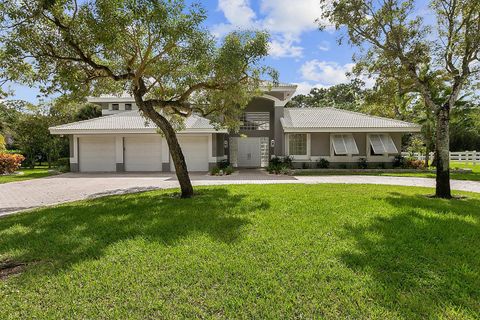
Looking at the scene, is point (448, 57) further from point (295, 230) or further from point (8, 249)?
point (8, 249)

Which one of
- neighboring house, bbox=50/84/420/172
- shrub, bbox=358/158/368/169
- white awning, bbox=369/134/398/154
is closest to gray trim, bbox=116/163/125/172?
neighboring house, bbox=50/84/420/172

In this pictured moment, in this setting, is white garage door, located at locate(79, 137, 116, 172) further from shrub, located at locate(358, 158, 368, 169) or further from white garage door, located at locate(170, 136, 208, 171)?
shrub, located at locate(358, 158, 368, 169)

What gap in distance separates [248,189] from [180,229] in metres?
6.11

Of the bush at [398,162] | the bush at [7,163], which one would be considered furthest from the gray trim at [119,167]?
the bush at [398,162]

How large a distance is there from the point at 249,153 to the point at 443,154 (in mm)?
16634

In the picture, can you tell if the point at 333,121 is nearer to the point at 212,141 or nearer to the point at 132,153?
the point at 212,141

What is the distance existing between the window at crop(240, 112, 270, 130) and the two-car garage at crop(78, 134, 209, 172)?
4364mm

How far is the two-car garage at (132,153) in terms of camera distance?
74.9 ft

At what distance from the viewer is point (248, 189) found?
12.6 m

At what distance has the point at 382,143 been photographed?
2245 centimetres

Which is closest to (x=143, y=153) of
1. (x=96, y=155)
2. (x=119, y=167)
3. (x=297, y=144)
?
(x=119, y=167)

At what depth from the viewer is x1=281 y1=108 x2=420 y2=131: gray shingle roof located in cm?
2192

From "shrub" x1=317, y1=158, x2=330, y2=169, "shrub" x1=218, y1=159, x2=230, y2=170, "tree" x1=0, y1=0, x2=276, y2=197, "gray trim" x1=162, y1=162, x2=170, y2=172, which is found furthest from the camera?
"shrub" x1=218, y1=159, x2=230, y2=170

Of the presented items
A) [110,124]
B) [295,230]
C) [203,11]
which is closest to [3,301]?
[295,230]
